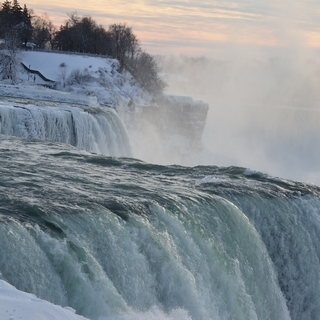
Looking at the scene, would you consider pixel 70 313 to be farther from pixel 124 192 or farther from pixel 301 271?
pixel 301 271

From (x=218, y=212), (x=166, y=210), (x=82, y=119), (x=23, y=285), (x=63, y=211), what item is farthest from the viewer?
(x=82, y=119)

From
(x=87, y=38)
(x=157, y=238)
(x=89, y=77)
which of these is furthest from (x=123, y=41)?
(x=157, y=238)

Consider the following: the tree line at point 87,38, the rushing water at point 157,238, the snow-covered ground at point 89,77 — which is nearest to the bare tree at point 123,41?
the tree line at point 87,38

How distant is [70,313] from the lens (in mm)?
6391

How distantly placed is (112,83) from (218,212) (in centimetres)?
3522

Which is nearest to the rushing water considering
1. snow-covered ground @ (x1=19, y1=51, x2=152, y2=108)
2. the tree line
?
snow-covered ground @ (x1=19, y1=51, x2=152, y2=108)

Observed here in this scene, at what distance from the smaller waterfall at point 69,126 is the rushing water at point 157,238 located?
496 centimetres

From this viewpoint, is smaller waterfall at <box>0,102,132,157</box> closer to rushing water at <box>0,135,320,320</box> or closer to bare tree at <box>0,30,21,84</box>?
rushing water at <box>0,135,320,320</box>

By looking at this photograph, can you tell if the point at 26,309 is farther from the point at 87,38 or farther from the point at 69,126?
the point at 87,38

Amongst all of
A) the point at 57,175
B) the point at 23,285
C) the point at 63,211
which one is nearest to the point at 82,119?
the point at 57,175

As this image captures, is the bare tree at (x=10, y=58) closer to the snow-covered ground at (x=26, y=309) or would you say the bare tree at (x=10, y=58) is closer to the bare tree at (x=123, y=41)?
the bare tree at (x=123, y=41)

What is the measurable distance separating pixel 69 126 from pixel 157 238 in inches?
562

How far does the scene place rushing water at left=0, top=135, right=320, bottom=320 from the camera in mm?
8602

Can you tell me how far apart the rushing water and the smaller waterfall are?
4963 millimetres
